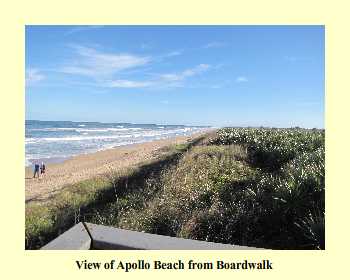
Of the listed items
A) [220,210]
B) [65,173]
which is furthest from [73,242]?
[65,173]

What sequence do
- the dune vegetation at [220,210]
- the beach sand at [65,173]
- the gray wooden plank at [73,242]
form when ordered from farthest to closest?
the beach sand at [65,173]
the dune vegetation at [220,210]
the gray wooden plank at [73,242]

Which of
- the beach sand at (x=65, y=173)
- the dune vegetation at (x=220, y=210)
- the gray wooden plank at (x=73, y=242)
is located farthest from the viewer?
the beach sand at (x=65, y=173)

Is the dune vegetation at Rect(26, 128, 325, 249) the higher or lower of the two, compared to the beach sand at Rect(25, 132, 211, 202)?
higher

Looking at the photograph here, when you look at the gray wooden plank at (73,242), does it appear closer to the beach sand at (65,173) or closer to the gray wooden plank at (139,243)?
the gray wooden plank at (139,243)

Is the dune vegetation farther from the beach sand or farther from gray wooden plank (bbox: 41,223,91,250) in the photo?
the beach sand

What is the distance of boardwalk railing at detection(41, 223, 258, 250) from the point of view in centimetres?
404

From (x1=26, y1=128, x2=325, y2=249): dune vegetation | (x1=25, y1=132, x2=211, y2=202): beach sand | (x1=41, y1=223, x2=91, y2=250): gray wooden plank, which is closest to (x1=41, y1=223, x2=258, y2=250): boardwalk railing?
(x1=41, y1=223, x2=91, y2=250): gray wooden plank

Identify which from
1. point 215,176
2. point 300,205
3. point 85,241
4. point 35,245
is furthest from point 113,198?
point 85,241

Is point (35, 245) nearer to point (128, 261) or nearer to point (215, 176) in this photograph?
point (128, 261)

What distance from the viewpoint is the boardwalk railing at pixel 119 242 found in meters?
4.04

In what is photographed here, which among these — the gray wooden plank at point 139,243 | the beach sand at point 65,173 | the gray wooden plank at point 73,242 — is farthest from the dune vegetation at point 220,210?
the beach sand at point 65,173

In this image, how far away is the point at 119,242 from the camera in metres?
4.07

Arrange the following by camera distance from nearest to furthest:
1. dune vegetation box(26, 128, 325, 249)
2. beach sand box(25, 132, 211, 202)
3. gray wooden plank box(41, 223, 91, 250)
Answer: gray wooden plank box(41, 223, 91, 250) → dune vegetation box(26, 128, 325, 249) → beach sand box(25, 132, 211, 202)

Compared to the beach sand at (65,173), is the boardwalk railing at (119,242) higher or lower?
higher
